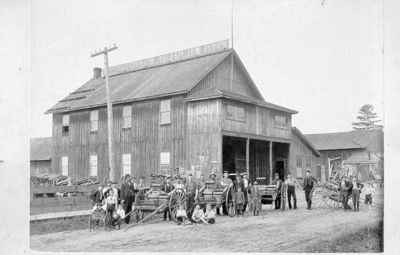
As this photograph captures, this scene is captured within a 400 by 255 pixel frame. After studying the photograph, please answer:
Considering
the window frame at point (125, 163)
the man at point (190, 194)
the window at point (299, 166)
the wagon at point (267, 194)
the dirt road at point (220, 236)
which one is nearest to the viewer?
the dirt road at point (220, 236)

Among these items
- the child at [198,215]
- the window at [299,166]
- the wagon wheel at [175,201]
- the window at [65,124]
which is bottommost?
the child at [198,215]

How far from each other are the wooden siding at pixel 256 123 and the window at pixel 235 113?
11 cm

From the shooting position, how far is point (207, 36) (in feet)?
42.1

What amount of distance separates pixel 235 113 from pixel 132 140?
4474 millimetres

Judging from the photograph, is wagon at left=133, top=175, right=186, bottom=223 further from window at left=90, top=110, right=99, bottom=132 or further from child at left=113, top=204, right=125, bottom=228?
window at left=90, top=110, right=99, bottom=132

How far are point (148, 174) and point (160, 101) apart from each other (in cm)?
309

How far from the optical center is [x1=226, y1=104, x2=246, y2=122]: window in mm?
19984

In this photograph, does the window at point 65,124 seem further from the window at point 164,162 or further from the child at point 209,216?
the child at point 209,216

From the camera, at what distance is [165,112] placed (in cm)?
2012

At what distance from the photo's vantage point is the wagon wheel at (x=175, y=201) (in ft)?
45.1

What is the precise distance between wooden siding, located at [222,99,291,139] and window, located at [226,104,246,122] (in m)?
0.11

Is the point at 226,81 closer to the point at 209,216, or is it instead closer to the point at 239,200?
the point at 239,200

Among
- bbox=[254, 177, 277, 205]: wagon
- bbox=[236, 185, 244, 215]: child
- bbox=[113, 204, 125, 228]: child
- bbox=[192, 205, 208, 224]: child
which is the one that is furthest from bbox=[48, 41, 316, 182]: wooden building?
bbox=[113, 204, 125, 228]: child

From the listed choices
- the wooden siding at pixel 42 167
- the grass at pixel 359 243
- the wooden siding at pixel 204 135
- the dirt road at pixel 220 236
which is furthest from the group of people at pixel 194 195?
the wooden siding at pixel 42 167
